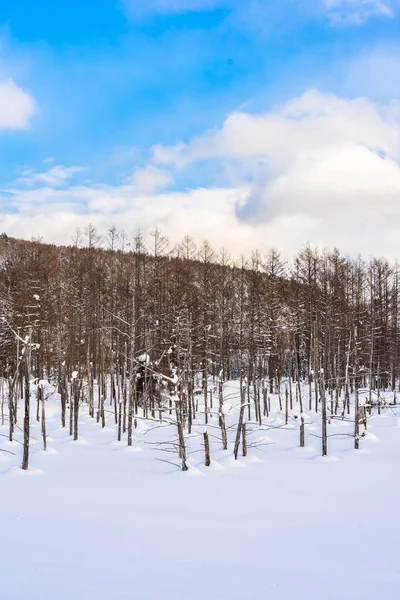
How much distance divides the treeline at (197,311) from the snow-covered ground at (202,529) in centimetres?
1649

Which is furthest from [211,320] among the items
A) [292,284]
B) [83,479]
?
[83,479]

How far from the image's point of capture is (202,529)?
8227 millimetres

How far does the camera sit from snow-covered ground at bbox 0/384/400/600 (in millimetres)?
5871

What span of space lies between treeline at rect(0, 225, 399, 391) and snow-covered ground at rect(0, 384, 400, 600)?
16492mm

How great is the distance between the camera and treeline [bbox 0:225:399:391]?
106 ft

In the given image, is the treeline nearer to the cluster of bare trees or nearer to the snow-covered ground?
the cluster of bare trees

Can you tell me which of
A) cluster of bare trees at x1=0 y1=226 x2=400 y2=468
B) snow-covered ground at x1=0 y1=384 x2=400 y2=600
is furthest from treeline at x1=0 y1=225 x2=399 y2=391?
snow-covered ground at x1=0 y1=384 x2=400 y2=600

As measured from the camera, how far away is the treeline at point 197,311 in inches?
1271

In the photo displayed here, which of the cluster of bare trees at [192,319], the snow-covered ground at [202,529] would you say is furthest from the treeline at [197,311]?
the snow-covered ground at [202,529]

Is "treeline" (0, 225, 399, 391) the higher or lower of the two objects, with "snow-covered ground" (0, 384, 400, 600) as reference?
higher

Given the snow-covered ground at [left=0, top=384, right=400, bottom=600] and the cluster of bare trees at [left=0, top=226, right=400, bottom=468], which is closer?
the snow-covered ground at [left=0, top=384, right=400, bottom=600]

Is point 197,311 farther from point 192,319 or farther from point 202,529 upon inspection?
point 202,529

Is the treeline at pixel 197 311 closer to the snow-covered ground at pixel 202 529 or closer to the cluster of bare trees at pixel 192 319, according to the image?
the cluster of bare trees at pixel 192 319

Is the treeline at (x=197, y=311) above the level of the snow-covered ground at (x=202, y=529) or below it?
above
